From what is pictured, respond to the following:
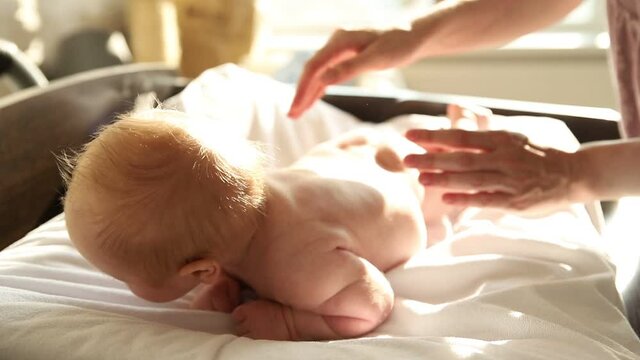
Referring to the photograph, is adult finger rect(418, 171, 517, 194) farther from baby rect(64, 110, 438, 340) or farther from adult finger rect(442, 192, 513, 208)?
baby rect(64, 110, 438, 340)

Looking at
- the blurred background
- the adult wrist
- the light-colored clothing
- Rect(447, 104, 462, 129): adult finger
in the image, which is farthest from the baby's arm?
the blurred background

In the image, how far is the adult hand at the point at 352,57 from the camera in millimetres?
1016

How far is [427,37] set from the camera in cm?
106

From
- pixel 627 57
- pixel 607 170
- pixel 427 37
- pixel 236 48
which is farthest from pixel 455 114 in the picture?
pixel 236 48

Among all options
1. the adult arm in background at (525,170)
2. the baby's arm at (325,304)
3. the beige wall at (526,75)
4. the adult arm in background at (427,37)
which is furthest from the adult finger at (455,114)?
the beige wall at (526,75)

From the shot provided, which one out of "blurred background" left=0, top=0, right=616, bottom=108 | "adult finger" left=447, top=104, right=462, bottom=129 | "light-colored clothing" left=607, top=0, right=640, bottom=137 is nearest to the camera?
"light-colored clothing" left=607, top=0, right=640, bottom=137

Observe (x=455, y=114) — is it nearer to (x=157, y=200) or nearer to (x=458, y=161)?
(x=458, y=161)

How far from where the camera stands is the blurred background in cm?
178

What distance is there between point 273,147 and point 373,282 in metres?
0.53

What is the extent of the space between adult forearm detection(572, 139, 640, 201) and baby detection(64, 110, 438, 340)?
240 millimetres

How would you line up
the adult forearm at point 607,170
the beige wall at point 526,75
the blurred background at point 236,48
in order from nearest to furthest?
the adult forearm at point 607,170 < the blurred background at point 236,48 < the beige wall at point 526,75

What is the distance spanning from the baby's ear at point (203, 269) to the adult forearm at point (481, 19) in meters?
0.51

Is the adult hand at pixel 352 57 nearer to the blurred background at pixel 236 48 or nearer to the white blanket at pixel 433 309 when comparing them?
the white blanket at pixel 433 309

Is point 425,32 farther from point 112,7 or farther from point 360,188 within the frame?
point 112,7
